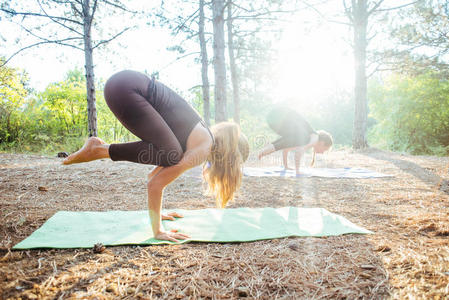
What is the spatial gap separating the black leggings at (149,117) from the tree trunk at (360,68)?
7.02 meters

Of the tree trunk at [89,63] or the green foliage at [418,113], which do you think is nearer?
the tree trunk at [89,63]

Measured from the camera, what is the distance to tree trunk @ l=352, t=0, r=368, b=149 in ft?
23.2

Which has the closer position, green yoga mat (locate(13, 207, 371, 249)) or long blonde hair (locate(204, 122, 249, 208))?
green yoga mat (locate(13, 207, 371, 249))

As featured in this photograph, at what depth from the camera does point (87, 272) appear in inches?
46.9

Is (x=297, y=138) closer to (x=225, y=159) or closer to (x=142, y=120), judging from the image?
(x=225, y=159)

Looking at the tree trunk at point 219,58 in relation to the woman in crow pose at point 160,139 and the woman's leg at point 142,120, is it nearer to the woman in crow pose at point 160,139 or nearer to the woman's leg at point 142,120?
the woman in crow pose at point 160,139

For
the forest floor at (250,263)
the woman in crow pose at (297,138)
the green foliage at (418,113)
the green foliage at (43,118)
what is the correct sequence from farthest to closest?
1. the green foliage at (418,113)
2. the green foliage at (43,118)
3. the woman in crow pose at (297,138)
4. the forest floor at (250,263)

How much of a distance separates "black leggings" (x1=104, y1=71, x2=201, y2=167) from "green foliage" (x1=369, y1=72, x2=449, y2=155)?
8.02 meters

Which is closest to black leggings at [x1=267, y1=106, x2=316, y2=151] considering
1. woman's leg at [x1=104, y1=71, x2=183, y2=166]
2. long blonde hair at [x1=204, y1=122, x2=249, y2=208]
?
long blonde hair at [x1=204, y1=122, x2=249, y2=208]

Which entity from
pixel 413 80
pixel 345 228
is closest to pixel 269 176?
pixel 345 228

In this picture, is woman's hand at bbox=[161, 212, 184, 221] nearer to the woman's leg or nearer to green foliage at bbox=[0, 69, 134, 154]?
the woman's leg

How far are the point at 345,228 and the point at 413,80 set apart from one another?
335 inches

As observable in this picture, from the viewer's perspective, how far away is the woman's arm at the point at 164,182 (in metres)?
1.52

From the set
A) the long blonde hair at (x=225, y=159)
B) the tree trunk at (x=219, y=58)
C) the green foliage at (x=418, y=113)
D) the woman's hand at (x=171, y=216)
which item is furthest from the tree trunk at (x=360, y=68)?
the woman's hand at (x=171, y=216)
